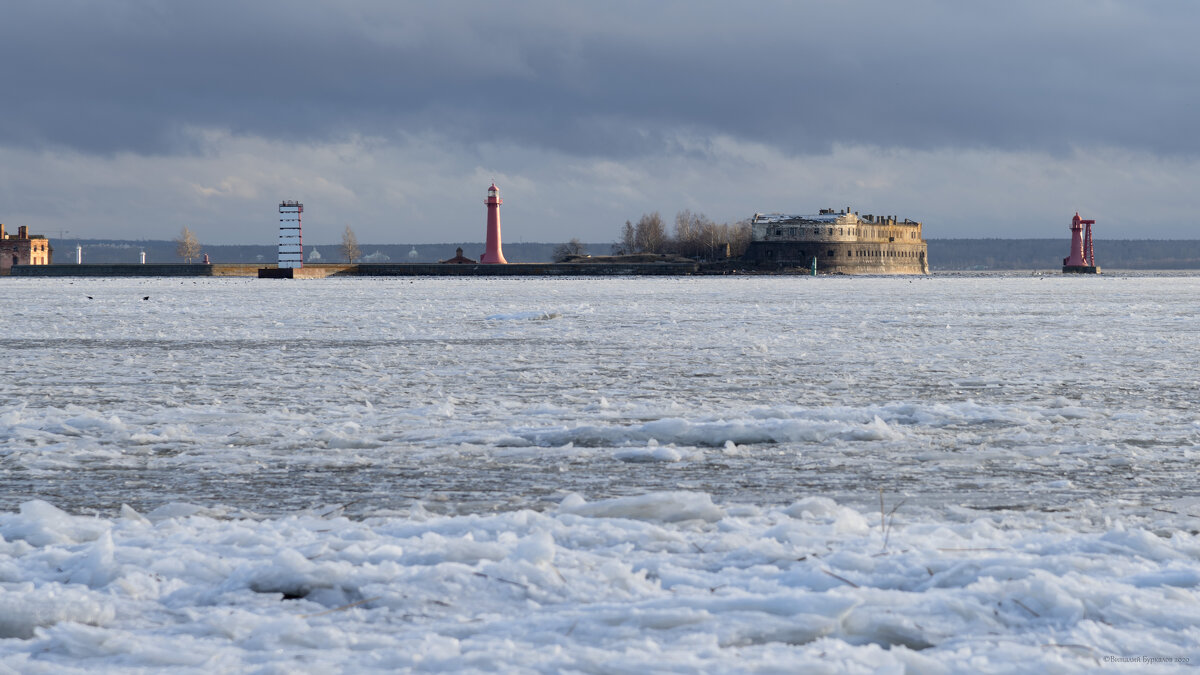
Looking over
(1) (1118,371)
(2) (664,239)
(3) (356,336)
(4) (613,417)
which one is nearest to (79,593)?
(4) (613,417)

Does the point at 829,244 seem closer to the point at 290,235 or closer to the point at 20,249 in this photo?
the point at 290,235

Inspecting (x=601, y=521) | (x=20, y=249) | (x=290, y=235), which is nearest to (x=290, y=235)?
(x=290, y=235)

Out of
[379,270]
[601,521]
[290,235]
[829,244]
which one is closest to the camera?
[601,521]

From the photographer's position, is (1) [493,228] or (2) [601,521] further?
(1) [493,228]

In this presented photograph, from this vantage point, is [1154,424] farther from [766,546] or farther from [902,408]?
[766,546]

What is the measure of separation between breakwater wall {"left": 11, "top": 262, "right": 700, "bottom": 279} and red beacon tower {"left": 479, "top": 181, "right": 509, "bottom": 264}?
80 cm

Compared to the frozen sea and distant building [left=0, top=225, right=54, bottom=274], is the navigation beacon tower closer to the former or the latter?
distant building [left=0, top=225, right=54, bottom=274]

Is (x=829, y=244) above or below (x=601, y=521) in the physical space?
above

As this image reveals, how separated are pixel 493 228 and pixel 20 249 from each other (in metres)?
49.0

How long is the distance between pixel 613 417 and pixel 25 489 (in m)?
3.54

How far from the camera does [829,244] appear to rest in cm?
11662

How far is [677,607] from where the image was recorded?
3391mm

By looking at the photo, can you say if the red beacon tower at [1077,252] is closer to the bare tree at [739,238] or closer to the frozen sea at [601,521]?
the bare tree at [739,238]

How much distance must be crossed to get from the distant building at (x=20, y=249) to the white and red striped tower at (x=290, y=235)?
3317 cm
